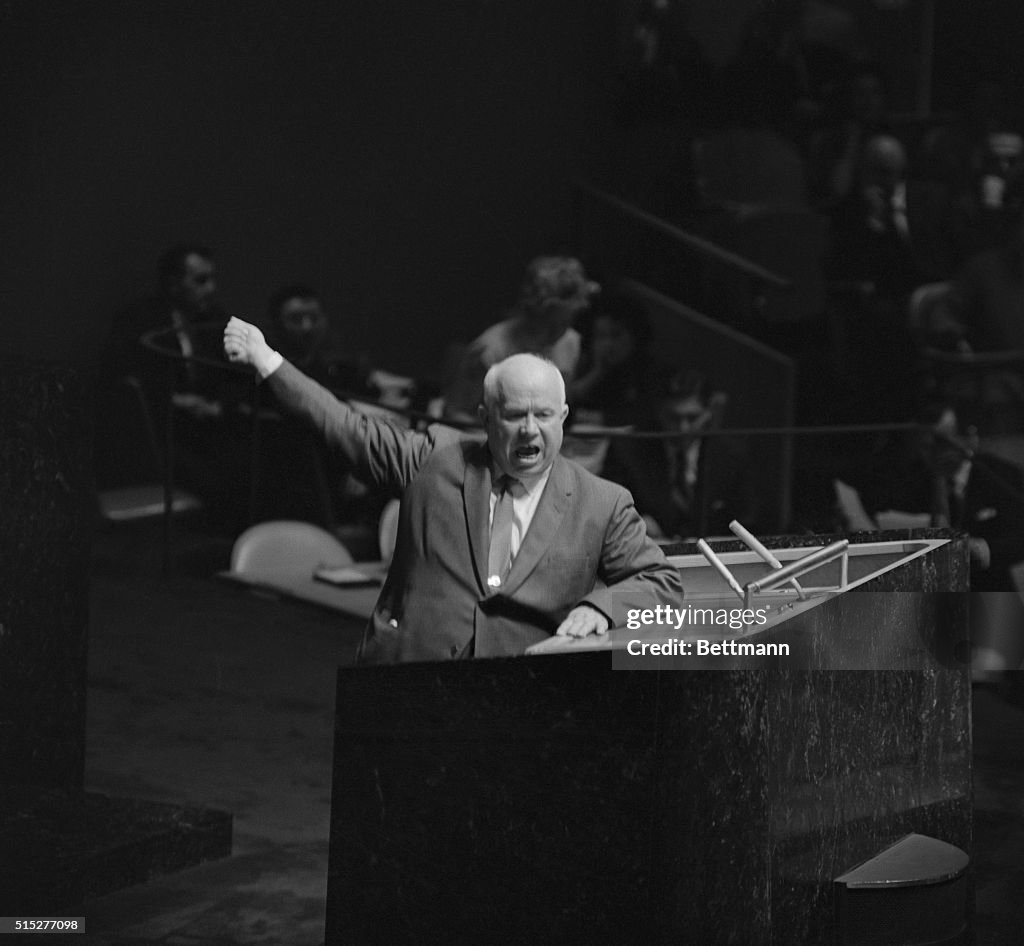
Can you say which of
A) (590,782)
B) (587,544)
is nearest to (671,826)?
(590,782)

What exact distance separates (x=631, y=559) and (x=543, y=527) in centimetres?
17

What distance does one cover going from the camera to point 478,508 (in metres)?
3.30

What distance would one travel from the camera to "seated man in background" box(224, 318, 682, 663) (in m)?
3.22

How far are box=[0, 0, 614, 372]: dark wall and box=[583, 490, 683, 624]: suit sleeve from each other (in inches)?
174

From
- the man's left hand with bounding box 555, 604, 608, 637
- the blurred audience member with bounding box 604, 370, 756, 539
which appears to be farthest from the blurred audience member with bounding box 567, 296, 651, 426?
the man's left hand with bounding box 555, 604, 608, 637

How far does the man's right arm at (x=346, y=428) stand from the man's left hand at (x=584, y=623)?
516mm

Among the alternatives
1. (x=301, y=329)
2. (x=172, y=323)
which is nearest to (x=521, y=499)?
(x=301, y=329)

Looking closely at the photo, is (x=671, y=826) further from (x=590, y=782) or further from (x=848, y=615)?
(x=848, y=615)

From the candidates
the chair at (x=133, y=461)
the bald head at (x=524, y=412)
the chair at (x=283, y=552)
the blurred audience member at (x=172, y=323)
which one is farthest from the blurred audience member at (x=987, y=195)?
the bald head at (x=524, y=412)

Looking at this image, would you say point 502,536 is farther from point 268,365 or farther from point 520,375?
point 268,365

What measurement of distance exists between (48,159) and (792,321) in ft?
11.4

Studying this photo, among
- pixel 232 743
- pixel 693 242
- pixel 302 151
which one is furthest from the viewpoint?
pixel 693 242

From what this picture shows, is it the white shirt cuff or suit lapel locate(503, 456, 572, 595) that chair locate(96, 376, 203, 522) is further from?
suit lapel locate(503, 456, 572, 595)

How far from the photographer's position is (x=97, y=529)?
703 centimetres
